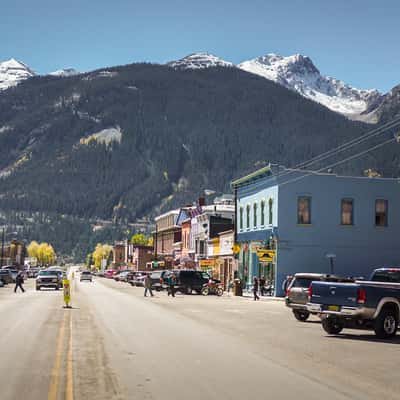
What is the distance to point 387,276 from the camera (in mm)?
28875

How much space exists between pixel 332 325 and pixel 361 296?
76.8 inches

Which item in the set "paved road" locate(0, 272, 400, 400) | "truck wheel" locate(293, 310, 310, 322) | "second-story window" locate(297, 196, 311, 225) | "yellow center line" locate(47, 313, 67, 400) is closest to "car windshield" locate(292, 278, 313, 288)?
"truck wheel" locate(293, 310, 310, 322)

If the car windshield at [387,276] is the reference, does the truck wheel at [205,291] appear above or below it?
below

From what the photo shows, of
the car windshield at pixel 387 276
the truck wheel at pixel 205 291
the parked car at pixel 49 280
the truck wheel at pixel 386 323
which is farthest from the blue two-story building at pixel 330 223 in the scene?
the truck wheel at pixel 386 323

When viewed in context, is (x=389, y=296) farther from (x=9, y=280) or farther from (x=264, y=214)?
(x=9, y=280)

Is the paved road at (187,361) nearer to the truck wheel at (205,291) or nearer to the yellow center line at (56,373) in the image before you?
the yellow center line at (56,373)

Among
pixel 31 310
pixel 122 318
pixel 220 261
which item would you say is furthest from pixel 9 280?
pixel 122 318

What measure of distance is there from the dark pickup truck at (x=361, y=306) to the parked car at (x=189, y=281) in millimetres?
40722

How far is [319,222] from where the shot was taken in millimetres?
61438

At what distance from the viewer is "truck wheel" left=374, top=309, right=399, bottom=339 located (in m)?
24.5

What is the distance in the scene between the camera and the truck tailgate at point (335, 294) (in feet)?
80.5

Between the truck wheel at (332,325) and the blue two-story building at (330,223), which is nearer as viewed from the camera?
the truck wheel at (332,325)

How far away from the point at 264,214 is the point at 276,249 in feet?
15.5

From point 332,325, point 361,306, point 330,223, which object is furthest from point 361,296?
point 330,223
